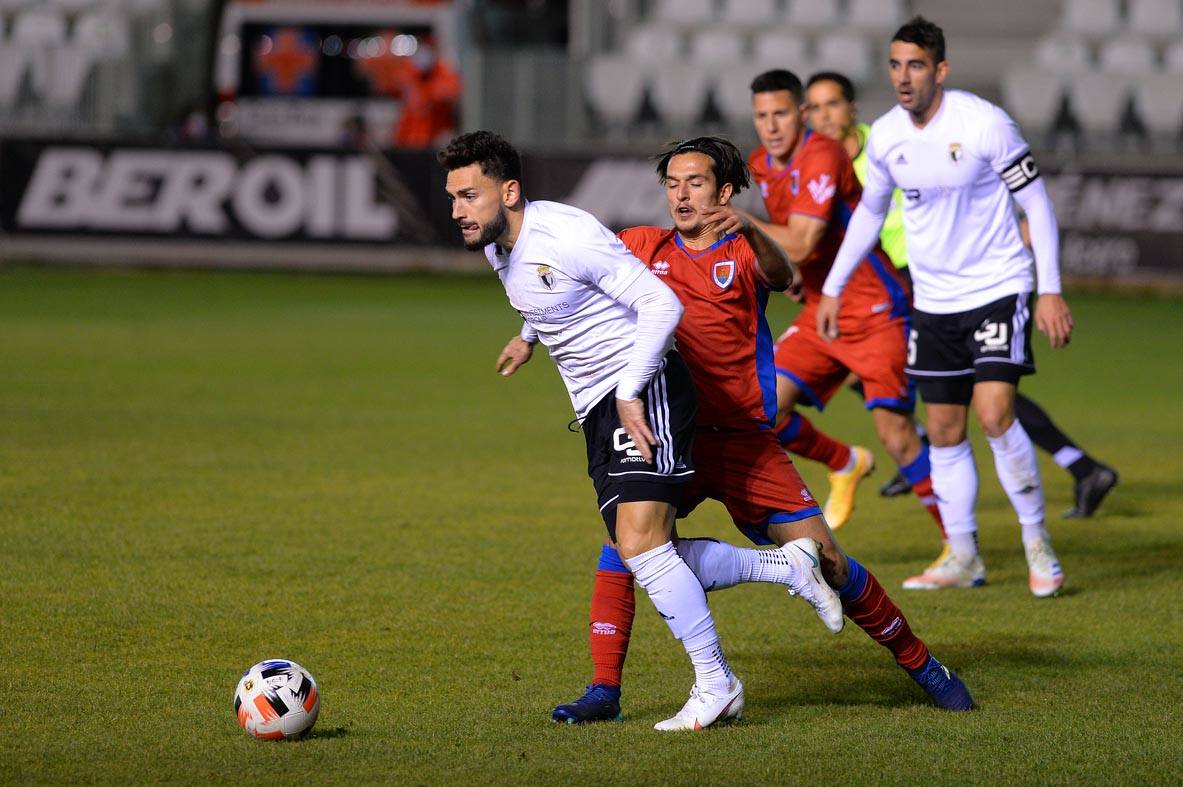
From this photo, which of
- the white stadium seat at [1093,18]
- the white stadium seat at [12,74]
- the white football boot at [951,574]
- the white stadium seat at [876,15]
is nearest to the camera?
the white football boot at [951,574]

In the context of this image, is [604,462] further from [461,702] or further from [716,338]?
[461,702]

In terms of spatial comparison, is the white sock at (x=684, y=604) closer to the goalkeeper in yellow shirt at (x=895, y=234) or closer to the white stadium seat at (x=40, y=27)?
the goalkeeper in yellow shirt at (x=895, y=234)

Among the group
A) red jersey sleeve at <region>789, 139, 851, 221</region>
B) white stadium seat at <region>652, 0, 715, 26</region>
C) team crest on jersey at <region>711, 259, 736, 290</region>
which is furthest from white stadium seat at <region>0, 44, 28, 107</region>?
team crest on jersey at <region>711, 259, 736, 290</region>

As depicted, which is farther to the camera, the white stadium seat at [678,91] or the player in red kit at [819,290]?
the white stadium seat at [678,91]

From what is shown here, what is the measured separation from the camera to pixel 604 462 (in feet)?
15.5

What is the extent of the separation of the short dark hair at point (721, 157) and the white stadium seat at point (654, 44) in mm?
21654

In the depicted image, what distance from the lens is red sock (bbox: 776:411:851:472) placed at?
7.89 meters

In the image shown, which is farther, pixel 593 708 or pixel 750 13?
pixel 750 13

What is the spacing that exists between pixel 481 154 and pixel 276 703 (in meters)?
1.69

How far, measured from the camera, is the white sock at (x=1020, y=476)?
6.81 metres

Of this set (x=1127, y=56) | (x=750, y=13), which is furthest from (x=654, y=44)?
(x=1127, y=56)

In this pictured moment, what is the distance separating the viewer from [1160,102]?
78.8ft

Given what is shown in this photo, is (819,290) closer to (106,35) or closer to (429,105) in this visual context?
(429,105)

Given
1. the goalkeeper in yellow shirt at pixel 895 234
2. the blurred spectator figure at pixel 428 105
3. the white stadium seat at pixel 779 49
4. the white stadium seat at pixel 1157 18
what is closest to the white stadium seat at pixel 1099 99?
the white stadium seat at pixel 1157 18
